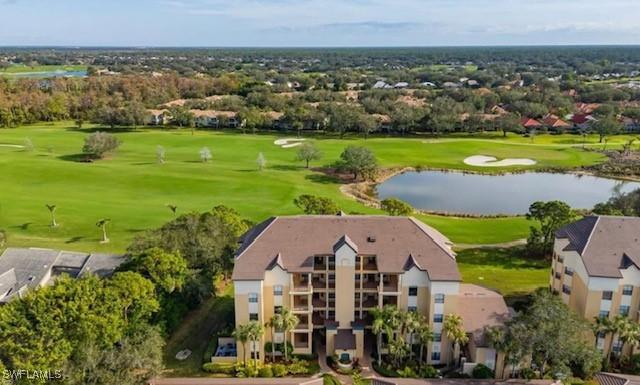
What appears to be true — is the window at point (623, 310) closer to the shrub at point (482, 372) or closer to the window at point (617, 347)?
the window at point (617, 347)

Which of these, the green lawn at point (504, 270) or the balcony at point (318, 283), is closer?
the balcony at point (318, 283)

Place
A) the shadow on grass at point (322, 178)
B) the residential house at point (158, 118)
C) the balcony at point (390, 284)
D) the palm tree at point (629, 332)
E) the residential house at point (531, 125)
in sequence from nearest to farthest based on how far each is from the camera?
the palm tree at point (629, 332) → the balcony at point (390, 284) → the shadow on grass at point (322, 178) → the residential house at point (531, 125) → the residential house at point (158, 118)

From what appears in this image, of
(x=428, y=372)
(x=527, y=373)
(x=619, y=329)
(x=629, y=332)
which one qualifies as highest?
(x=619, y=329)

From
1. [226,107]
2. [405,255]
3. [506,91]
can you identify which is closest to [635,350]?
[405,255]

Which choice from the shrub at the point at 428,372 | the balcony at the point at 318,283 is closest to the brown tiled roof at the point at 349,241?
the balcony at the point at 318,283

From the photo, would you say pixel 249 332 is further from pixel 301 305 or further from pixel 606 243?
pixel 606 243

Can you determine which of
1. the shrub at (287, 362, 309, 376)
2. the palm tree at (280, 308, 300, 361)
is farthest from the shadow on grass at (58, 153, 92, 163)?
the shrub at (287, 362, 309, 376)

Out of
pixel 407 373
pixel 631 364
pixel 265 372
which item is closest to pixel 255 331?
pixel 265 372
